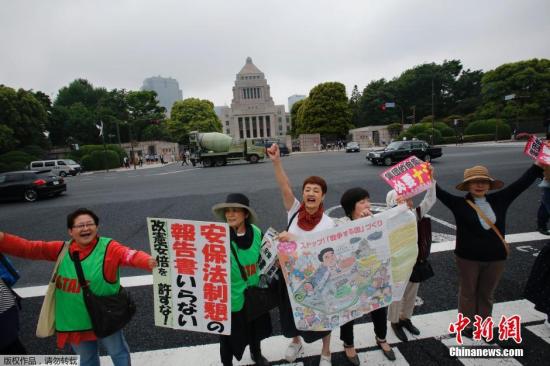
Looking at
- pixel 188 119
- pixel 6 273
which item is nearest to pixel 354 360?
pixel 6 273

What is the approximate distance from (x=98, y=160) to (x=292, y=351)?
120 feet

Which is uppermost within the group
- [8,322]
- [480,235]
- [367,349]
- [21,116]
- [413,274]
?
[21,116]

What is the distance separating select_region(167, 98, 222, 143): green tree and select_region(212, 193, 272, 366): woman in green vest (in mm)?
59307

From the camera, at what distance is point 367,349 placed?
2865 mm

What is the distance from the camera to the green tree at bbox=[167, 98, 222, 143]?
59.5 metres

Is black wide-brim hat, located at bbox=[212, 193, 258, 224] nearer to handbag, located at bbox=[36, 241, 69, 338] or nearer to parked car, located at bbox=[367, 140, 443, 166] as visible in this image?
handbag, located at bbox=[36, 241, 69, 338]

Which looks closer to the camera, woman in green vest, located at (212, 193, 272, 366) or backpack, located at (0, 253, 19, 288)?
backpack, located at (0, 253, 19, 288)

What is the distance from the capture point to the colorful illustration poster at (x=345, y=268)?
7.76 feet

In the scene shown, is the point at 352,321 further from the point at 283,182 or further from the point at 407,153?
the point at 407,153

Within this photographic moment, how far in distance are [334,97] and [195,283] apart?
55982 mm

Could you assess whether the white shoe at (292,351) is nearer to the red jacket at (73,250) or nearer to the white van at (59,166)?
the red jacket at (73,250)

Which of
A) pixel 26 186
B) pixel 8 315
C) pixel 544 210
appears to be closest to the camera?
pixel 8 315

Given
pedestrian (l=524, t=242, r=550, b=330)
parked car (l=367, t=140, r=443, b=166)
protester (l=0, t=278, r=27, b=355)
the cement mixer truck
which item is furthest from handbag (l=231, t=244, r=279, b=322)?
the cement mixer truck

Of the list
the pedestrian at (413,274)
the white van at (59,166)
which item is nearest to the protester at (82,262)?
the pedestrian at (413,274)
